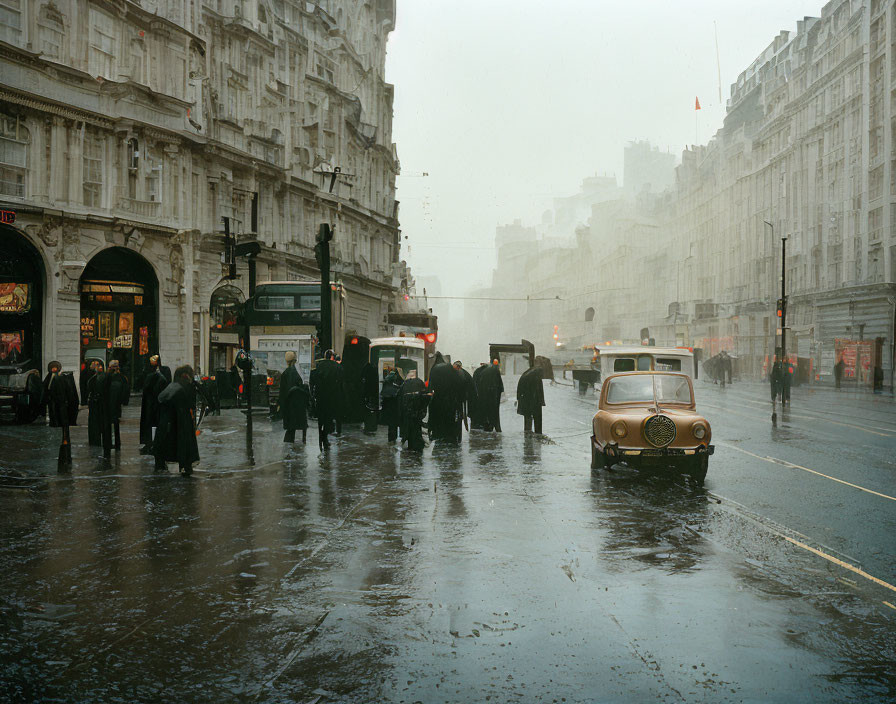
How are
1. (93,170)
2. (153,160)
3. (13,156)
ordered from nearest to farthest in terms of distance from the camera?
(13,156), (93,170), (153,160)

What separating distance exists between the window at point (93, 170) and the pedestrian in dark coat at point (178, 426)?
698 inches

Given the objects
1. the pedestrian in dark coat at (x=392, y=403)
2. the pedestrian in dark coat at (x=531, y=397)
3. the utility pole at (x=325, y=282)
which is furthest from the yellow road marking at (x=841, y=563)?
the pedestrian in dark coat at (x=531, y=397)

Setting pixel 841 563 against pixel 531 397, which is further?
pixel 531 397

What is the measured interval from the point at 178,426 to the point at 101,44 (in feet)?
68.4

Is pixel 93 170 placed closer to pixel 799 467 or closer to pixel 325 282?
pixel 325 282

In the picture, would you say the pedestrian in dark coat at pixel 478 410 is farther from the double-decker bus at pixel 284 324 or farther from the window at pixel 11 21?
the window at pixel 11 21

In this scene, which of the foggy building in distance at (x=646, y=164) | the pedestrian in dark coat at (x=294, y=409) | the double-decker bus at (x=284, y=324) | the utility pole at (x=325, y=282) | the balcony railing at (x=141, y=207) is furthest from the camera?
the foggy building in distance at (x=646, y=164)

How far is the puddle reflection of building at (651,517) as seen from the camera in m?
7.14

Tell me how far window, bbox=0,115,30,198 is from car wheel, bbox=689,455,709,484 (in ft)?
73.4

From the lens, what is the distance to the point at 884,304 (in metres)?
43.9

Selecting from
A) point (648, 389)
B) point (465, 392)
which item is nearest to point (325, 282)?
point (465, 392)

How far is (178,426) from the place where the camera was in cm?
1227

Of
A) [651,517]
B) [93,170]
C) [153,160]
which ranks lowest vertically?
[651,517]

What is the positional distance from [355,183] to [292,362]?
114 feet
